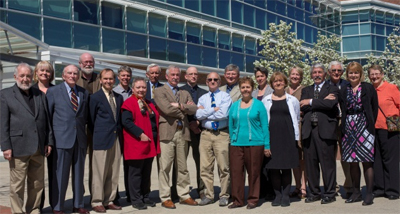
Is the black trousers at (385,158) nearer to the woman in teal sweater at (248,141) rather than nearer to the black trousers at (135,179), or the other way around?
the woman in teal sweater at (248,141)

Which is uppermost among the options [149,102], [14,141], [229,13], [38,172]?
[229,13]

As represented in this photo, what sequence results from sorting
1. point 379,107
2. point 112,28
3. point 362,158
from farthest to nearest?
point 112,28 → point 379,107 → point 362,158

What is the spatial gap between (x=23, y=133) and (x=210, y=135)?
271 cm

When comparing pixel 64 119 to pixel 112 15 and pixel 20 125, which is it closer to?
pixel 20 125

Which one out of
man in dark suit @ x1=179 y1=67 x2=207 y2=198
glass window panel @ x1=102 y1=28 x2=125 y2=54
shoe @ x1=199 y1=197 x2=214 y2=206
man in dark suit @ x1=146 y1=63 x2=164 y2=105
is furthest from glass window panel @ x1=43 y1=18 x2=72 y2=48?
shoe @ x1=199 y1=197 x2=214 y2=206

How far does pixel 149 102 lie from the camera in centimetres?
747

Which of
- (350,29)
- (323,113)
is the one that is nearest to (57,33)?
(323,113)

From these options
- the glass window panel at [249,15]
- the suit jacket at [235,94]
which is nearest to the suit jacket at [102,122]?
the suit jacket at [235,94]

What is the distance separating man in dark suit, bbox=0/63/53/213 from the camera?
6293 millimetres

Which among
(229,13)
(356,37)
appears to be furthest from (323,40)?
(356,37)

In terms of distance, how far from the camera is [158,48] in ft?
76.8

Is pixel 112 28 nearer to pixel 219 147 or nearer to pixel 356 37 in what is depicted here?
pixel 219 147

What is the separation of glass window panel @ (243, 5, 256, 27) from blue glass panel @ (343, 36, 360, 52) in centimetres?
1443

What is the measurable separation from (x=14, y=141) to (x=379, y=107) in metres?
5.44
